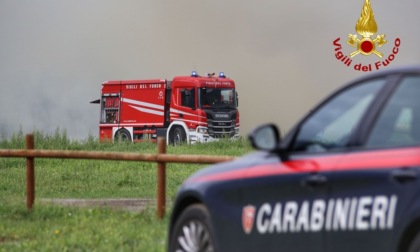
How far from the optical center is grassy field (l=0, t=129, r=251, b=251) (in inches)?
491

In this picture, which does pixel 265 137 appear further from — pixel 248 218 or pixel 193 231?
pixel 193 231

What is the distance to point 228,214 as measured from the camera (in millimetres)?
7977

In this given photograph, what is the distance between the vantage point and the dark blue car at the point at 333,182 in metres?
6.38

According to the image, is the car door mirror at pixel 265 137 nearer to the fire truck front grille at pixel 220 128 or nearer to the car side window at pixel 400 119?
the car side window at pixel 400 119

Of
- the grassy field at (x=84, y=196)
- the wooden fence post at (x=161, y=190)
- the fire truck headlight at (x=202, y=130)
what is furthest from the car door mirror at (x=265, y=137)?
the fire truck headlight at (x=202, y=130)

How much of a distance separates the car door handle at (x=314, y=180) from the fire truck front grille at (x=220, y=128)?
45.1m

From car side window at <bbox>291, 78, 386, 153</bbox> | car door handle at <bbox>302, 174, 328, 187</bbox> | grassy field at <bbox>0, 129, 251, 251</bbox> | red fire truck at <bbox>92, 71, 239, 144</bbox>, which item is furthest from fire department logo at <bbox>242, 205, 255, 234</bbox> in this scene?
red fire truck at <bbox>92, 71, 239, 144</bbox>

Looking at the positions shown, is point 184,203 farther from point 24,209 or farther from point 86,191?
point 86,191

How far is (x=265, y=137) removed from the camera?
757 centimetres

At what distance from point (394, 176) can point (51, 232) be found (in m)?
7.95

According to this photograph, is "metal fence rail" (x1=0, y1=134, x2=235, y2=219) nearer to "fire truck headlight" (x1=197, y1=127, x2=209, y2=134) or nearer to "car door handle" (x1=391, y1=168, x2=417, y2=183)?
"car door handle" (x1=391, y1=168, x2=417, y2=183)

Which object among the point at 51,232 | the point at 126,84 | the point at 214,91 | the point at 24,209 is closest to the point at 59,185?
the point at 24,209

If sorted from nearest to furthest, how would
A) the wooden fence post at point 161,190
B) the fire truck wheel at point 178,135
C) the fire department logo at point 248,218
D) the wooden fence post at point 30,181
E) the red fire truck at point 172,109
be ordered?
1. the fire department logo at point 248,218
2. the wooden fence post at point 161,190
3. the wooden fence post at point 30,181
4. the red fire truck at point 172,109
5. the fire truck wheel at point 178,135

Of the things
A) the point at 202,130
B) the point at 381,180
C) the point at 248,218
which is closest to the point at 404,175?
the point at 381,180
